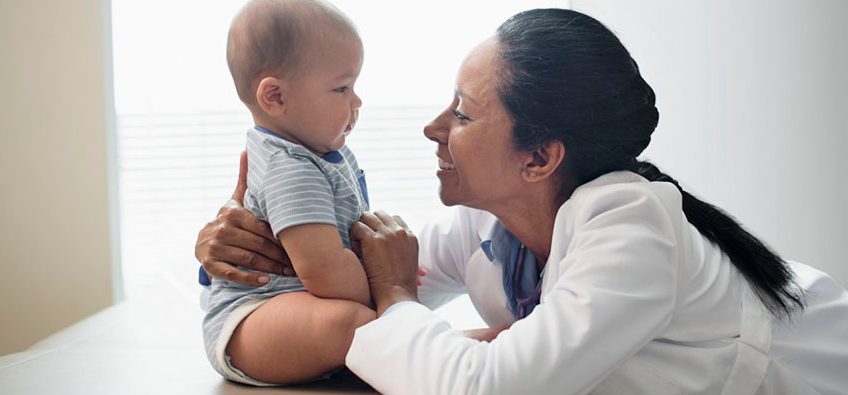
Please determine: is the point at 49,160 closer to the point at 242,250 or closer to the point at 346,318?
the point at 242,250

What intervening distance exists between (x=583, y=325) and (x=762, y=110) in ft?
6.16

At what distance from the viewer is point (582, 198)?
1418 mm

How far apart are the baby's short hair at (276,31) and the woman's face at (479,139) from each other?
9.7 inches

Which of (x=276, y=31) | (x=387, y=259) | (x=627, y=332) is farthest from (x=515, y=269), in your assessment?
(x=276, y=31)

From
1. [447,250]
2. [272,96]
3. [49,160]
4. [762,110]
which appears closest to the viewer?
[272,96]

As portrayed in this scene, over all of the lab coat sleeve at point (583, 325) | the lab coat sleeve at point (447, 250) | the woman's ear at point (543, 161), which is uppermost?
the woman's ear at point (543, 161)

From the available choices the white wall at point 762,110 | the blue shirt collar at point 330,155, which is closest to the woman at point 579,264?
the blue shirt collar at point 330,155

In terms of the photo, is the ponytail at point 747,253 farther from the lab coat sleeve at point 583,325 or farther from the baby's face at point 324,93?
the baby's face at point 324,93

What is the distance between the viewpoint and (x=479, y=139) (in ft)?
5.17

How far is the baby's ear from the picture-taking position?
1.66 metres

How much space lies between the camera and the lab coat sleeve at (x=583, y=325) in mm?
1257

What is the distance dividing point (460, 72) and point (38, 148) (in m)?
3.39

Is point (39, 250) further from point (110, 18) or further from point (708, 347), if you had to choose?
point (708, 347)

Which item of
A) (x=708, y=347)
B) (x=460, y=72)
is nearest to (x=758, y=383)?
(x=708, y=347)
